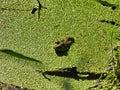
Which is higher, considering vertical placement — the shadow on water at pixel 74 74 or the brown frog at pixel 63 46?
the brown frog at pixel 63 46

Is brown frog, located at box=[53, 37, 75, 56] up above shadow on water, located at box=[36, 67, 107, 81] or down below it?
above

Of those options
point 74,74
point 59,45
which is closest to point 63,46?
point 59,45

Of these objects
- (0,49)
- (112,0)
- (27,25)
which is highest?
(112,0)

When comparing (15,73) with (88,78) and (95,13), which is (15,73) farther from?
(95,13)

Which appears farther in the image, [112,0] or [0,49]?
[0,49]

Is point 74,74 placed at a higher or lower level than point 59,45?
lower

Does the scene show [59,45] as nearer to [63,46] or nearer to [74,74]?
[63,46]

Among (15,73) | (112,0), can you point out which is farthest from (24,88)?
(112,0)

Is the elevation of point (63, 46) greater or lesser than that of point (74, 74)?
greater
